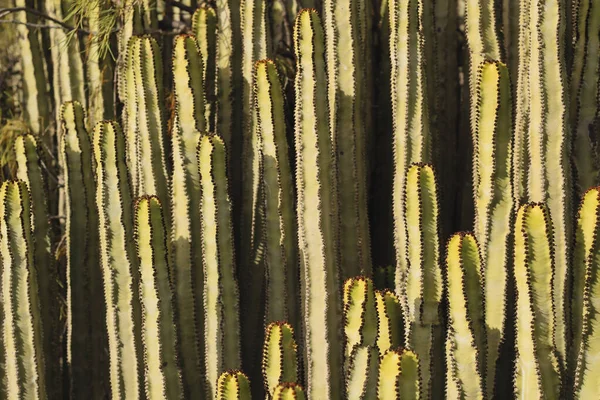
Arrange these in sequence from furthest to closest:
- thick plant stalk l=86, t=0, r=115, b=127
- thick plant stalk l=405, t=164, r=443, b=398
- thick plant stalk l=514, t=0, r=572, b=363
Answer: thick plant stalk l=86, t=0, r=115, b=127, thick plant stalk l=514, t=0, r=572, b=363, thick plant stalk l=405, t=164, r=443, b=398

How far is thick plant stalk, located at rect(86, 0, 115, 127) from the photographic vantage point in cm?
456

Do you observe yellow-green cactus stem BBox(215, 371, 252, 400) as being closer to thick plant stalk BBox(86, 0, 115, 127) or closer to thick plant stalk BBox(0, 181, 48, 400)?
thick plant stalk BBox(0, 181, 48, 400)

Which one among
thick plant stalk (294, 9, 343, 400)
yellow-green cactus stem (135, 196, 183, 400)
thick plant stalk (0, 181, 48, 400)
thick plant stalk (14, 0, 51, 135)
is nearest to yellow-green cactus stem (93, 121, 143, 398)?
yellow-green cactus stem (135, 196, 183, 400)

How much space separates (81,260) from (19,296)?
458mm

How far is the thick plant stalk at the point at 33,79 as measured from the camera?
4.94 metres

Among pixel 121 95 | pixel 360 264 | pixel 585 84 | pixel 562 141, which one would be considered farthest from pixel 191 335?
pixel 585 84

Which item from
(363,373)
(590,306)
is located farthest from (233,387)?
(590,306)

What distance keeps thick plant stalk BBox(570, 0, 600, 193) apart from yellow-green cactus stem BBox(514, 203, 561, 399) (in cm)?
76

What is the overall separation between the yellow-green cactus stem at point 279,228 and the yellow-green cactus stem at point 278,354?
64cm

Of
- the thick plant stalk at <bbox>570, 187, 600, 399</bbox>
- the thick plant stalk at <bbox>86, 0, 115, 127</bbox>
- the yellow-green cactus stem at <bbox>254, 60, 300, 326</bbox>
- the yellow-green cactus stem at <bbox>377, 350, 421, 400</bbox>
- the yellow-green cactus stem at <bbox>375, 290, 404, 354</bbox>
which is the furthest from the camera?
the thick plant stalk at <bbox>86, 0, 115, 127</bbox>

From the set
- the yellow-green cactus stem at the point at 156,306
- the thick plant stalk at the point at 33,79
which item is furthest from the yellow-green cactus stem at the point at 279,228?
Result: the thick plant stalk at the point at 33,79

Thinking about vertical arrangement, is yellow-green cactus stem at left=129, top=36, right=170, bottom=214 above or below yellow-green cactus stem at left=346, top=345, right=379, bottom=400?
above

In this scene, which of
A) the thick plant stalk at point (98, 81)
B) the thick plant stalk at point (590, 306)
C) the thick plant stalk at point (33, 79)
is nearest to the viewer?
the thick plant stalk at point (590, 306)

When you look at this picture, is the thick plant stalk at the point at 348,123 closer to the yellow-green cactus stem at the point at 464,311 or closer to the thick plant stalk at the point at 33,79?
the yellow-green cactus stem at the point at 464,311
